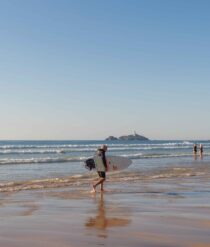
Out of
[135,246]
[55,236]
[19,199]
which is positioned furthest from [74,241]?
[19,199]

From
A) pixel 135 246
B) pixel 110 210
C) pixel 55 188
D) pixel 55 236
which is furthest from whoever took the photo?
pixel 55 188

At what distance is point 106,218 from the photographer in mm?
10406

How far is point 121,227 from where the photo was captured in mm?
9227

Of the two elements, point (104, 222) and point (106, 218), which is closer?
point (104, 222)

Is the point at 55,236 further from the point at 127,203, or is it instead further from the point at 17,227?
the point at 127,203

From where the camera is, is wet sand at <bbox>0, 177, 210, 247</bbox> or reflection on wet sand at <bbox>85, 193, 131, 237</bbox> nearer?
wet sand at <bbox>0, 177, 210, 247</bbox>

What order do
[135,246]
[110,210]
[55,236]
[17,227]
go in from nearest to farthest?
[135,246] → [55,236] → [17,227] → [110,210]

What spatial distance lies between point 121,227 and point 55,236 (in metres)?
1.52

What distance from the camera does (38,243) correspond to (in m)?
7.75

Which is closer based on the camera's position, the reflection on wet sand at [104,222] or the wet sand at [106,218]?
the wet sand at [106,218]

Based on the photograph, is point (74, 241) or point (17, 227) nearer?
point (74, 241)

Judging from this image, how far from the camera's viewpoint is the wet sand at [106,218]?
8.02m

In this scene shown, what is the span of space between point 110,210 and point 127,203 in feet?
4.60

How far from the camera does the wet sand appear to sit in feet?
26.3
